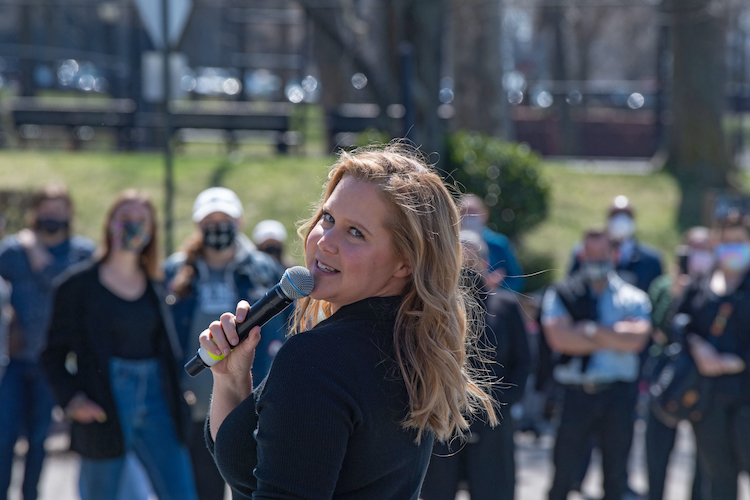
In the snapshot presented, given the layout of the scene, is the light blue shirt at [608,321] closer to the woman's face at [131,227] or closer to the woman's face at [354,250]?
the woman's face at [131,227]

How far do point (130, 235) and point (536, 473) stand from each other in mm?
3898

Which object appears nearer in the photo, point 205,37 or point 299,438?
point 299,438

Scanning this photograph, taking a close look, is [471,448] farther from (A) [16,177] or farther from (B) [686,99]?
(B) [686,99]

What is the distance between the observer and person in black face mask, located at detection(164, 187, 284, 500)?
15.5 ft

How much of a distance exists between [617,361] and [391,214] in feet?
13.3

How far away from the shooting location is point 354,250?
77.5 inches

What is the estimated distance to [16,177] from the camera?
13469 millimetres

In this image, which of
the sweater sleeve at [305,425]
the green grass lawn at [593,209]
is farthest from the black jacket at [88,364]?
the green grass lawn at [593,209]

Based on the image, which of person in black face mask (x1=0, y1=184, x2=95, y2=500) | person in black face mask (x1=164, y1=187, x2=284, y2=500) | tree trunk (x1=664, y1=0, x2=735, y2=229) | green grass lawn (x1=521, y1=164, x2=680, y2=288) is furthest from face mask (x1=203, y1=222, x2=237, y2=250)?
tree trunk (x1=664, y1=0, x2=735, y2=229)

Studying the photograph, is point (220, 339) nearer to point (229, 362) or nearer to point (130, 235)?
point (229, 362)

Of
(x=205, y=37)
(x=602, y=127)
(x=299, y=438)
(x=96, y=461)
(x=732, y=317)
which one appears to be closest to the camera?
(x=299, y=438)

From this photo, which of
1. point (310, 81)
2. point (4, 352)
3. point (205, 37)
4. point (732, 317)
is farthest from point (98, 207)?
point (205, 37)

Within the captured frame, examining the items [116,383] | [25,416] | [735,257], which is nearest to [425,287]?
[116,383]

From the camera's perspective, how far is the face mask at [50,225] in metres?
5.96
